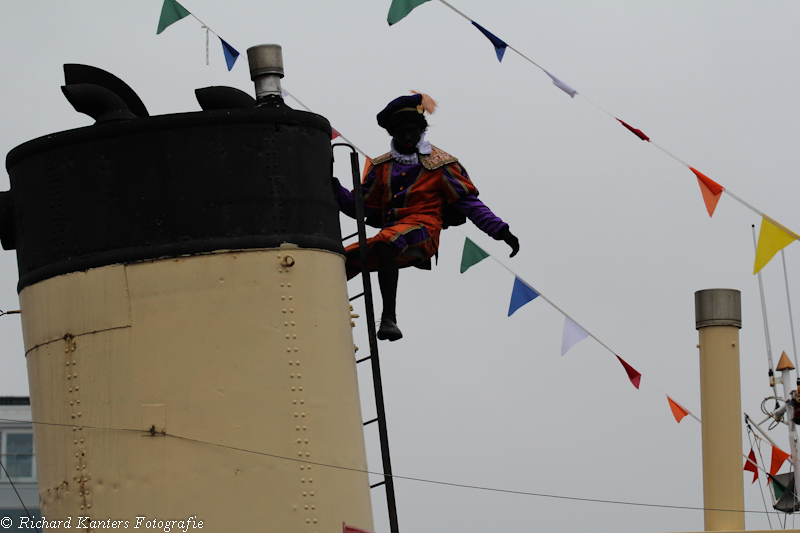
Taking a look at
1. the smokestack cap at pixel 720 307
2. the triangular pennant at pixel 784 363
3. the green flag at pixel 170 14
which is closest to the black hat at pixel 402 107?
the smokestack cap at pixel 720 307

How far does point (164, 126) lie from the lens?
5668mm

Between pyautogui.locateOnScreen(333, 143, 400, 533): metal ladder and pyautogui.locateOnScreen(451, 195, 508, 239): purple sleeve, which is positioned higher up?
pyautogui.locateOnScreen(451, 195, 508, 239): purple sleeve

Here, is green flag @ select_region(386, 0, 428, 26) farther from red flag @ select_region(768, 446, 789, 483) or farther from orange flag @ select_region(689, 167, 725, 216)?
red flag @ select_region(768, 446, 789, 483)

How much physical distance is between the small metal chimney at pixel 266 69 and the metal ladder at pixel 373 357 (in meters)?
0.50

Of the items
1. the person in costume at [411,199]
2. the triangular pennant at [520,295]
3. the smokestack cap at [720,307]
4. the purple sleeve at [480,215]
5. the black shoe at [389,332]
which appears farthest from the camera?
the triangular pennant at [520,295]

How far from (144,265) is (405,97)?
2108 millimetres

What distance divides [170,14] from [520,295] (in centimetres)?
308

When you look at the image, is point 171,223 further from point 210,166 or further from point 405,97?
point 405,97

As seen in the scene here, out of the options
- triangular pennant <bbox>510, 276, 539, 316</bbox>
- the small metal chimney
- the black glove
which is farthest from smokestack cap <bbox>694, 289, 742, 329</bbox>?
the small metal chimney

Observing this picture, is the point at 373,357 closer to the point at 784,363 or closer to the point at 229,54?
the point at 229,54

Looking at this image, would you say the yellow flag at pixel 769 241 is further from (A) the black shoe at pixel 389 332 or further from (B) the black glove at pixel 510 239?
(A) the black shoe at pixel 389 332

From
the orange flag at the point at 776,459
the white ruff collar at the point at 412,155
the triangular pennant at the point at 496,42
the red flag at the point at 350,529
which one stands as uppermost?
the triangular pennant at the point at 496,42

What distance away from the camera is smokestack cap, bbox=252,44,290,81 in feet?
20.0

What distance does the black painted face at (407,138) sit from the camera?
702 centimetres
